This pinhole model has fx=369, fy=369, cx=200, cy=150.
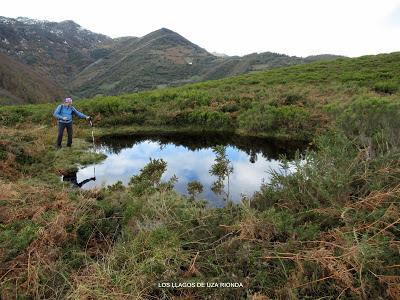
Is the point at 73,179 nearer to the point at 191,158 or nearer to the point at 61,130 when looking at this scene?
the point at 61,130

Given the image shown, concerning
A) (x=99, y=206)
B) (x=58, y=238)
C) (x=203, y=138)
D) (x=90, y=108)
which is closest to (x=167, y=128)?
(x=203, y=138)

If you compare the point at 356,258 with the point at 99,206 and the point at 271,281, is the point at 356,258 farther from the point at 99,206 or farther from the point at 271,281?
the point at 99,206

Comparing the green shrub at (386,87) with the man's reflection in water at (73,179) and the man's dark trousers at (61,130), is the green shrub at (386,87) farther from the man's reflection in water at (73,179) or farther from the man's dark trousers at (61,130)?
the man's reflection in water at (73,179)

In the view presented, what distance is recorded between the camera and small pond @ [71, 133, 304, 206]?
1020cm

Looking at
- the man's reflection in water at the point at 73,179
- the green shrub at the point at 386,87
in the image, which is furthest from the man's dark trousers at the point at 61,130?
the green shrub at the point at 386,87

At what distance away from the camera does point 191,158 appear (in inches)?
518

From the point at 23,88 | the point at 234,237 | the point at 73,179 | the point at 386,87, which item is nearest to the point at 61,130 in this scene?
the point at 73,179

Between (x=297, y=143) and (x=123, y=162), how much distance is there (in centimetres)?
680

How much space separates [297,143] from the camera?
1463 cm

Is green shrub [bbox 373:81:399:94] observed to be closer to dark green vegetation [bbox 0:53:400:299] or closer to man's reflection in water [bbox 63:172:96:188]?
dark green vegetation [bbox 0:53:400:299]

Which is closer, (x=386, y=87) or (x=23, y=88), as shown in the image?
(x=386, y=87)

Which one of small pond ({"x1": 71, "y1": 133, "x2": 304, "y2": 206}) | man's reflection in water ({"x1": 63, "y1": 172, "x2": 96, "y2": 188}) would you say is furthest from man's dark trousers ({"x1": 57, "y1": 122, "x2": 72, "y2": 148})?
man's reflection in water ({"x1": 63, "y1": 172, "x2": 96, "y2": 188})

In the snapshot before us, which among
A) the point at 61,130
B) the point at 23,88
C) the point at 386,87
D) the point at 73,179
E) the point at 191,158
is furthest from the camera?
the point at 23,88

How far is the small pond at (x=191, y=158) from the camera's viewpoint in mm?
10203
